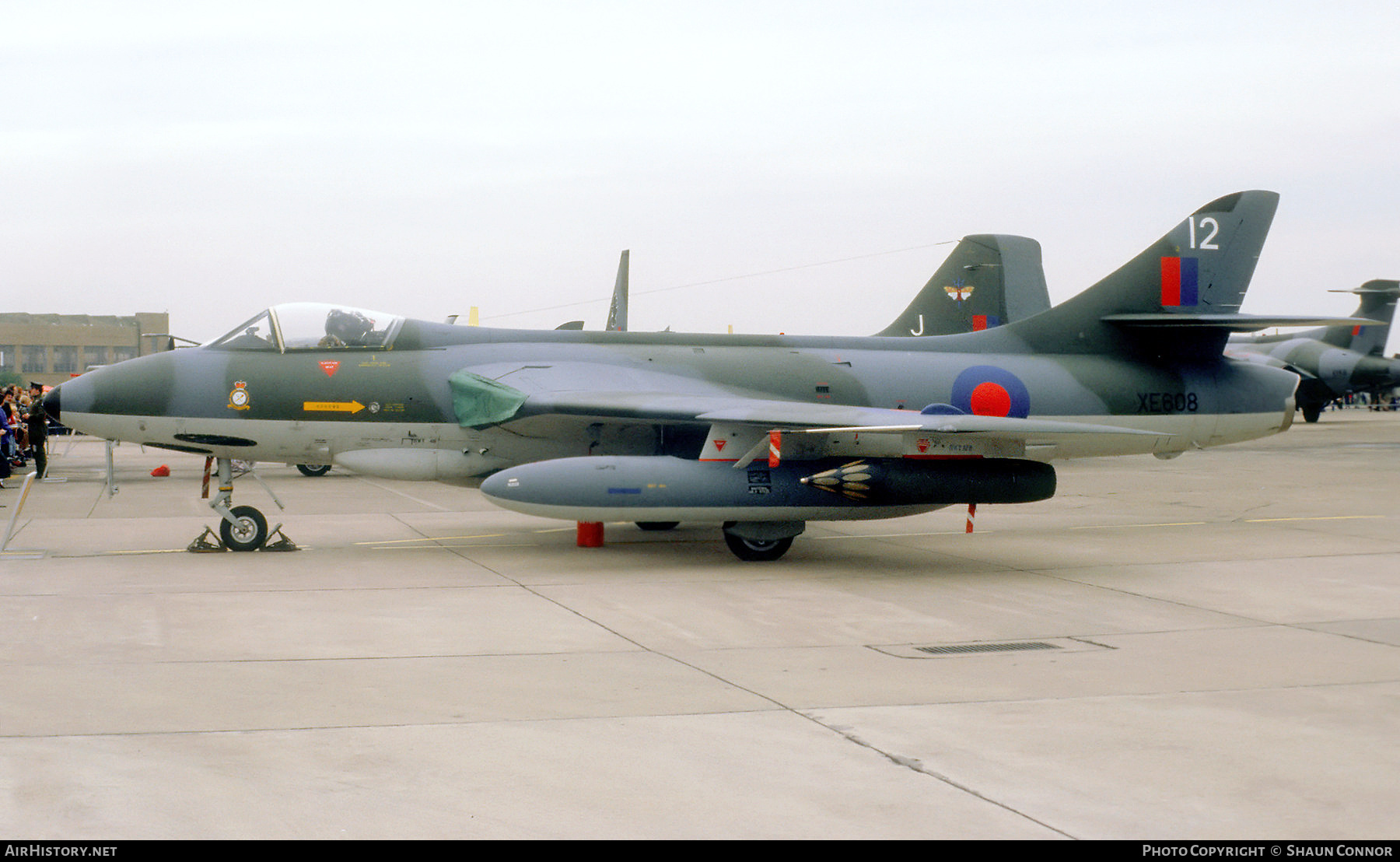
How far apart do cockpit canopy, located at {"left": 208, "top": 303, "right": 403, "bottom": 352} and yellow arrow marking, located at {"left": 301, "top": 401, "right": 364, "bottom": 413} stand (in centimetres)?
63

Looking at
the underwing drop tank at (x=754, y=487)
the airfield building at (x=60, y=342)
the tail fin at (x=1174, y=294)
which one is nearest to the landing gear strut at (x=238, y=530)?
the underwing drop tank at (x=754, y=487)

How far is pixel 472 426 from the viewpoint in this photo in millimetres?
13234

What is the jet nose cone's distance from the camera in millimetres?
12547

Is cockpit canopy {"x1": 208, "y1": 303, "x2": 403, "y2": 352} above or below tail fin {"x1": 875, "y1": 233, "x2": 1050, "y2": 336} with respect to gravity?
below

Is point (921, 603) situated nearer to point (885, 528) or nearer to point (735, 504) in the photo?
point (735, 504)

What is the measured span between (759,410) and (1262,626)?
4.71 meters

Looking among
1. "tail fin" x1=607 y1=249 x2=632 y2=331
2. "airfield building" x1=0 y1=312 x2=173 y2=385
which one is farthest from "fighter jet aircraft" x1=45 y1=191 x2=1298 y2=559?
"airfield building" x1=0 y1=312 x2=173 y2=385

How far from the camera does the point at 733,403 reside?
40.8 feet

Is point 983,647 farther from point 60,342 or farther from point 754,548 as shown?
point 60,342

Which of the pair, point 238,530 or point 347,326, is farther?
point 347,326

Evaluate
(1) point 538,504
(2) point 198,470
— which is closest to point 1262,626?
(1) point 538,504

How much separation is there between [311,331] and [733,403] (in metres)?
4.58

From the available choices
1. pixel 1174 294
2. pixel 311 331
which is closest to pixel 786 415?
pixel 311 331

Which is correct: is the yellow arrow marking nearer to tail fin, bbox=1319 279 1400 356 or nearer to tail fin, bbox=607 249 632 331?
tail fin, bbox=607 249 632 331
